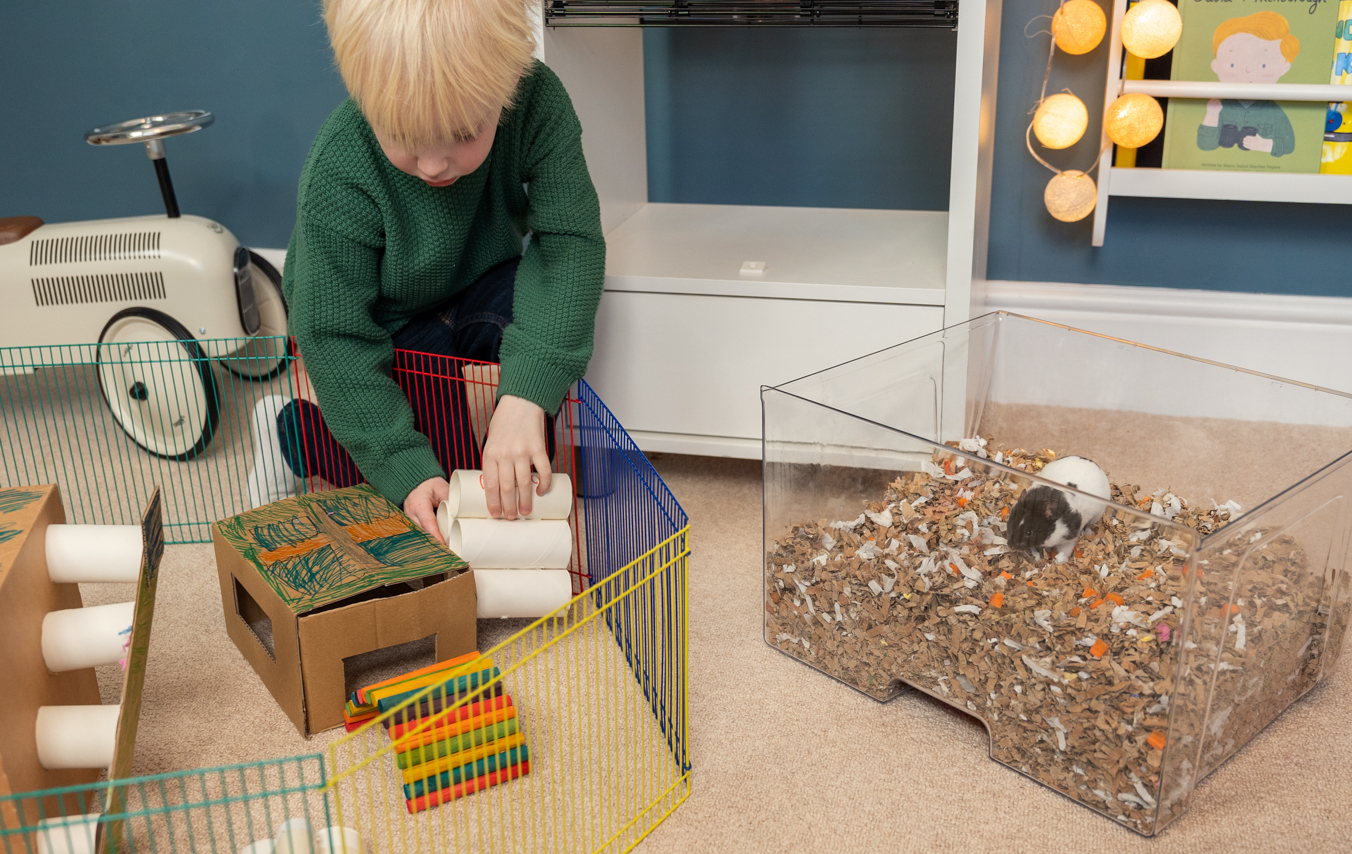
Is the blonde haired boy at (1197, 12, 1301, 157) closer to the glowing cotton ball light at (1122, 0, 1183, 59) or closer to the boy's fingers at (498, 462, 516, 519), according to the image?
the glowing cotton ball light at (1122, 0, 1183, 59)

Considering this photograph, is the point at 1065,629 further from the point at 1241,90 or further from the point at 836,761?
the point at 1241,90

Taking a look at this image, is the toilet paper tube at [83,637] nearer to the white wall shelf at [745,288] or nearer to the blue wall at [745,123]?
the white wall shelf at [745,288]

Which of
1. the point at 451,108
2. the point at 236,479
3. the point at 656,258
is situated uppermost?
the point at 451,108

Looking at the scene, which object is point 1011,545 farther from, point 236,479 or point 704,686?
point 236,479

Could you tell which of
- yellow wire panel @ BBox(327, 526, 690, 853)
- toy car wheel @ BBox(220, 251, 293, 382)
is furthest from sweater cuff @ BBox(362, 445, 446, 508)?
toy car wheel @ BBox(220, 251, 293, 382)

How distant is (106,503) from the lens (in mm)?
1388

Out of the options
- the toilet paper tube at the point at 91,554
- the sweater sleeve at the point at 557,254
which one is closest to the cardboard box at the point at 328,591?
the toilet paper tube at the point at 91,554

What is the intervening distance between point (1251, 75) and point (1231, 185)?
0.15 meters

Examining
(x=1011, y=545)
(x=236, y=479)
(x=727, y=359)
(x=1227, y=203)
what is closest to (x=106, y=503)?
(x=236, y=479)

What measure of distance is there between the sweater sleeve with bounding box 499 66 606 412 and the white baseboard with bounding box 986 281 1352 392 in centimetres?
68

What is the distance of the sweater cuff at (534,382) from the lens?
3.59ft

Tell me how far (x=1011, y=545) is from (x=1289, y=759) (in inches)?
12.0

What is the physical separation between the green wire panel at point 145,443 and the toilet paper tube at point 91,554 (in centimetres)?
43

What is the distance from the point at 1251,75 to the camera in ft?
4.84
